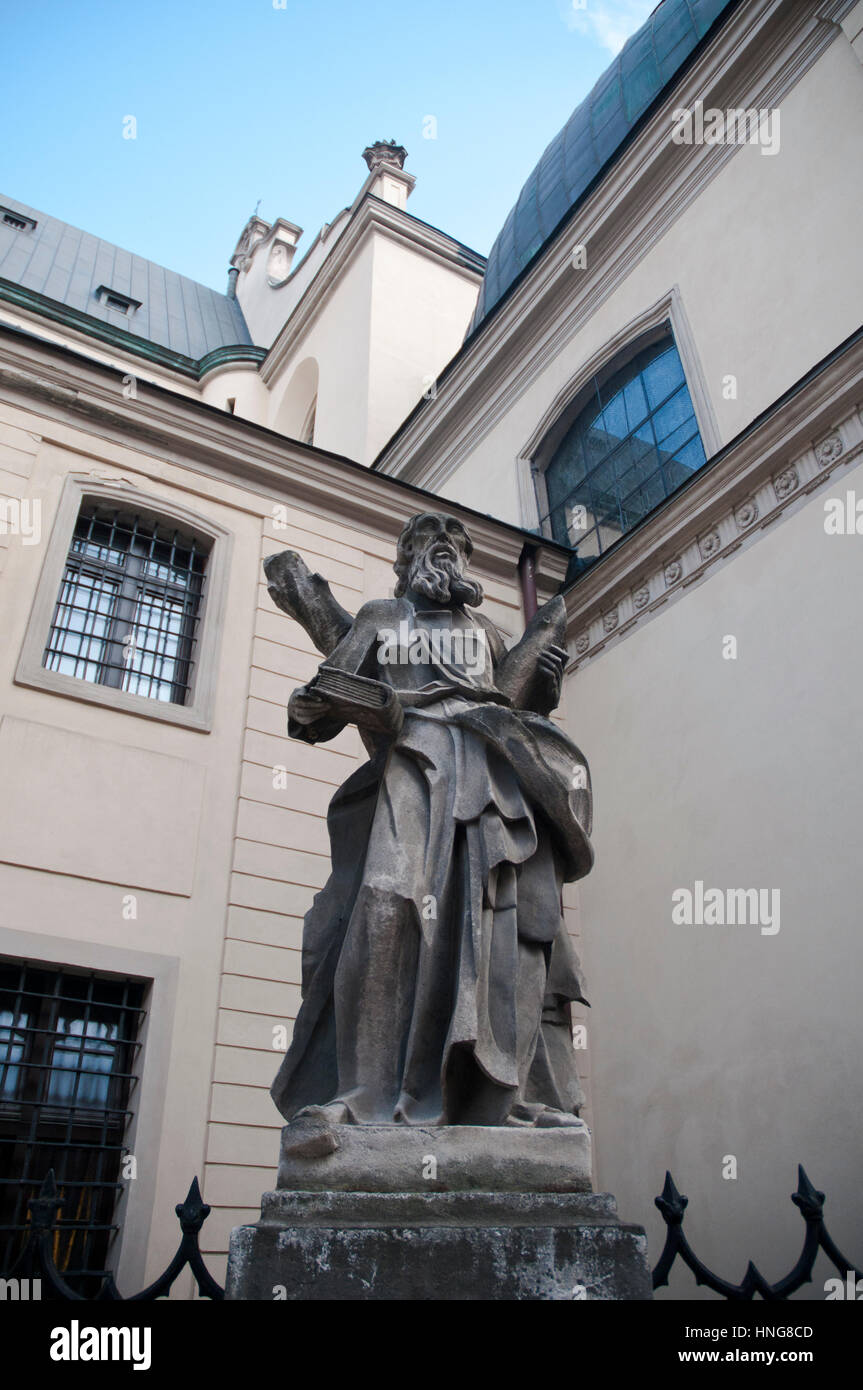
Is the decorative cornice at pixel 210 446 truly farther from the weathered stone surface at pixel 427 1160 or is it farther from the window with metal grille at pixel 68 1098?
the weathered stone surface at pixel 427 1160

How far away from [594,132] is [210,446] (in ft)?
26.8

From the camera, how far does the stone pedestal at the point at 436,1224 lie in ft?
7.34

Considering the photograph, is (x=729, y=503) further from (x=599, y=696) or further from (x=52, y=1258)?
(x=52, y=1258)

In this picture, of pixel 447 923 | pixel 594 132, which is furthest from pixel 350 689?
pixel 594 132

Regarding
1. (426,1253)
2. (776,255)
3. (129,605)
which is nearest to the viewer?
(426,1253)

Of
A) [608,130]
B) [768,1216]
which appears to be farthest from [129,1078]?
[608,130]

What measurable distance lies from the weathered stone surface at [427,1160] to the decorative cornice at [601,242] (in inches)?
385

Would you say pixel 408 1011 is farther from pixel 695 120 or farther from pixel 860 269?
pixel 695 120

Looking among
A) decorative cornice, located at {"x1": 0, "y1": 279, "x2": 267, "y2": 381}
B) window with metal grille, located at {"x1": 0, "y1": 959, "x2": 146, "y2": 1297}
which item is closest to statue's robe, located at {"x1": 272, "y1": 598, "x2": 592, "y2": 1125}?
window with metal grille, located at {"x1": 0, "y1": 959, "x2": 146, "y2": 1297}

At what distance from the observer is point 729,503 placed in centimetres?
854

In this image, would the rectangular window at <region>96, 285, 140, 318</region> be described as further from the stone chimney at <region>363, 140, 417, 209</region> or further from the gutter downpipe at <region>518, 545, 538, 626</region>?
the gutter downpipe at <region>518, 545, 538, 626</region>

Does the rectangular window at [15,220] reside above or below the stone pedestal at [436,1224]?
above

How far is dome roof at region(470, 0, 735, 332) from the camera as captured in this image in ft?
41.5

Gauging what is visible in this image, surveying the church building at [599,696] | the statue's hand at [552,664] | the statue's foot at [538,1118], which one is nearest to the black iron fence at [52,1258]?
the statue's foot at [538,1118]
